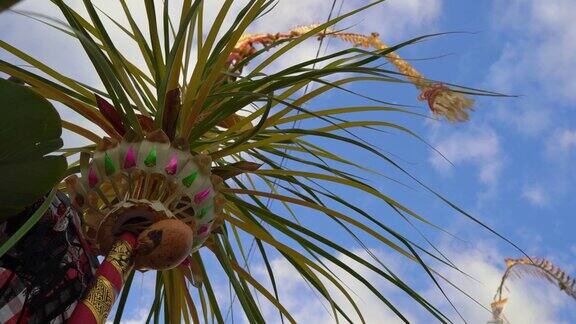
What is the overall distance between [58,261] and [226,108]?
0.87 metres

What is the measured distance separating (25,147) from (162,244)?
0.56 meters

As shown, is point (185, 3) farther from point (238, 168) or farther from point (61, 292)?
point (61, 292)

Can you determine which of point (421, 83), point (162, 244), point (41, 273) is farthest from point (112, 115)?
point (421, 83)

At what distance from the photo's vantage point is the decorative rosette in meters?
2.43

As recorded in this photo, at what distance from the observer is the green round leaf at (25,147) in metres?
1.78

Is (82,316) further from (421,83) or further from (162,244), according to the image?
(421,83)

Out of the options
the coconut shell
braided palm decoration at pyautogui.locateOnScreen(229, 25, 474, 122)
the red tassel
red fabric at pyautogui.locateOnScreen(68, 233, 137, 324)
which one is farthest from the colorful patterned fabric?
braided palm decoration at pyautogui.locateOnScreen(229, 25, 474, 122)

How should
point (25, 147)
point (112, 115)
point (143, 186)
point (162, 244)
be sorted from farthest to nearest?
1. point (112, 115)
2. point (143, 186)
3. point (162, 244)
4. point (25, 147)

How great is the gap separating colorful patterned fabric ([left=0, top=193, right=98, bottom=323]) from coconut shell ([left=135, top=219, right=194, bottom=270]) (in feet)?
0.64

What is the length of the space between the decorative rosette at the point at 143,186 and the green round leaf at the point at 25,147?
465mm

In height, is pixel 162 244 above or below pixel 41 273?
above

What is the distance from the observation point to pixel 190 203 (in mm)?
2533

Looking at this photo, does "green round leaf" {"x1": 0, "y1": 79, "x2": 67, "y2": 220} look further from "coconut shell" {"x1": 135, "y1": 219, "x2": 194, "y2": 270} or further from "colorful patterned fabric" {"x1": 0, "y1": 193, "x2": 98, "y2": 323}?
"coconut shell" {"x1": 135, "y1": 219, "x2": 194, "y2": 270}

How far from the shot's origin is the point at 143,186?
253 centimetres
